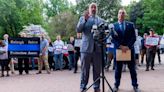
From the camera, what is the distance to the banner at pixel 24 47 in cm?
1966

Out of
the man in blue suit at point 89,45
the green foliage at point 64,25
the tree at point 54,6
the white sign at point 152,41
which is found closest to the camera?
the man in blue suit at point 89,45

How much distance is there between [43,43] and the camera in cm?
2017

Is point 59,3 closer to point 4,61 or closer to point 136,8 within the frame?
point 136,8

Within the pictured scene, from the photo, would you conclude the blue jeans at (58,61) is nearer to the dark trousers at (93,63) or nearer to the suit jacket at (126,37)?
the suit jacket at (126,37)

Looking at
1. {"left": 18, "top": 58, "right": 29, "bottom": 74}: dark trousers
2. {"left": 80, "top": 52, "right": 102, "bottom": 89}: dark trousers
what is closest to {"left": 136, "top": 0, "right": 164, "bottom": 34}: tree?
{"left": 18, "top": 58, "right": 29, "bottom": 74}: dark trousers

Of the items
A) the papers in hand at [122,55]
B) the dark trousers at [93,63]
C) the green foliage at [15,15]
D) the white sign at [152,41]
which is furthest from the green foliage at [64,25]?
the dark trousers at [93,63]

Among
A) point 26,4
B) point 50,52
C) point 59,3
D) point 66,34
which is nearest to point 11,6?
point 26,4

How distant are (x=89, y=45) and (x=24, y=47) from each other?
943 centimetres

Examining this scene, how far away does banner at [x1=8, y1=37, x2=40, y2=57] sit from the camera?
19656 mm

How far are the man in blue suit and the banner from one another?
9.01m

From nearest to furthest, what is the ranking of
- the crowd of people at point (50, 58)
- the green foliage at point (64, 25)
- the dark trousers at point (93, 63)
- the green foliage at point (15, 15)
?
the dark trousers at point (93, 63) < the crowd of people at point (50, 58) < the green foliage at point (15, 15) < the green foliage at point (64, 25)

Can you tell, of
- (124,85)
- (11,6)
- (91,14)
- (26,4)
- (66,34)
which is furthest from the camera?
(66,34)

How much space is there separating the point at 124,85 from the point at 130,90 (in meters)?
1.31

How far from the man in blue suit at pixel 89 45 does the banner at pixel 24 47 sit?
901cm
